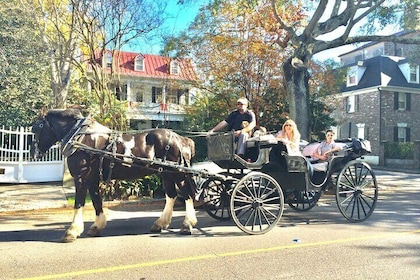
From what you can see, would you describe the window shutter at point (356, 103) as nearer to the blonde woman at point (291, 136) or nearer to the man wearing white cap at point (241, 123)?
the blonde woman at point (291, 136)

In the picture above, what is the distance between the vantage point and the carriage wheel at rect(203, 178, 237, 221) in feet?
23.6

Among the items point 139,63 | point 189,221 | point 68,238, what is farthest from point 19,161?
point 139,63

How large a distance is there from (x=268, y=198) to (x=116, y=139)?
A: 2830mm

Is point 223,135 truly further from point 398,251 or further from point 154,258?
point 398,251

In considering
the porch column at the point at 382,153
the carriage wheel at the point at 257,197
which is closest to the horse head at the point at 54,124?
the carriage wheel at the point at 257,197

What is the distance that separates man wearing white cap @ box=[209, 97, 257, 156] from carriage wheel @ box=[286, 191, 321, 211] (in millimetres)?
1861

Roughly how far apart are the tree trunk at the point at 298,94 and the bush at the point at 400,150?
15.7 metres

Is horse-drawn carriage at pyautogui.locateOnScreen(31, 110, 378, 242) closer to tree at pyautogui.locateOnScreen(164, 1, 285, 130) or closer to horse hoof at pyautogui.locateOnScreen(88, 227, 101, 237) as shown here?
horse hoof at pyautogui.locateOnScreen(88, 227, 101, 237)

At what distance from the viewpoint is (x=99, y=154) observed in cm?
612

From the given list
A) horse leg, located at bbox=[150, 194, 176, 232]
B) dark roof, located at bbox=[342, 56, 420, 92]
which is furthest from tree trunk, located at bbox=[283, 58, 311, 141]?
dark roof, located at bbox=[342, 56, 420, 92]

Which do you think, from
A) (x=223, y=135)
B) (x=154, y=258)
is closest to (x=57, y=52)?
(x=223, y=135)

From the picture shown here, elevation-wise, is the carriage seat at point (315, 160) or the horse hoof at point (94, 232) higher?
the carriage seat at point (315, 160)

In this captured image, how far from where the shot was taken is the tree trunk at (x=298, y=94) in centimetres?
1261

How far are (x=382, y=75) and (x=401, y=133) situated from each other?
4837 millimetres
